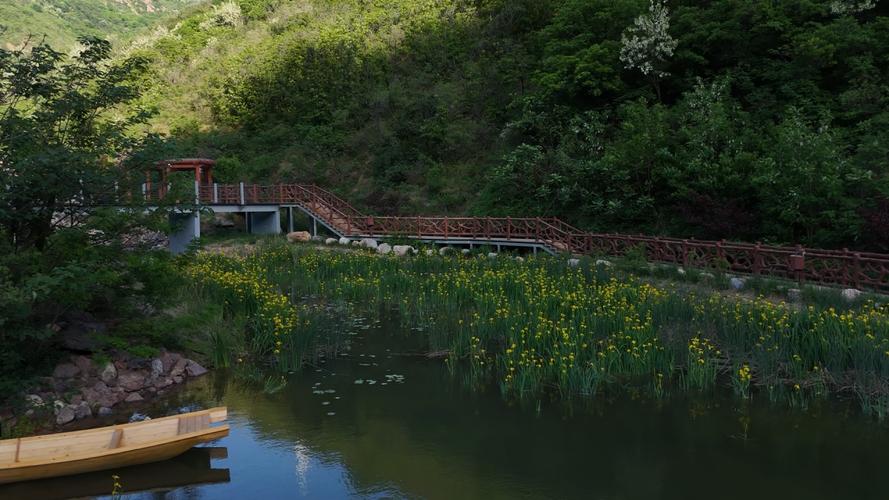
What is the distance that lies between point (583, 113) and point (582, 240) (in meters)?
8.74

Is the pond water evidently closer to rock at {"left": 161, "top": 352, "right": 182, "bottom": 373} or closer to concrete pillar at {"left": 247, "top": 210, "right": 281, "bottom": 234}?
rock at {"left": 161, "top": 352, "right": 182, "bottom": 373}

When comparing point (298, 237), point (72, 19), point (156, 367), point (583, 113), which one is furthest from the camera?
point (72, 19)

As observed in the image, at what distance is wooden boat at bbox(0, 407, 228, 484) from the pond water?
234 millimetres

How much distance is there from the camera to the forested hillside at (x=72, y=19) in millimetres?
73681

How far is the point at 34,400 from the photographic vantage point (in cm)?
1006

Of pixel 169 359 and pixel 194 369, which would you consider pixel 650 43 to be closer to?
pixel 194 369

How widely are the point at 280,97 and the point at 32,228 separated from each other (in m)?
37.3

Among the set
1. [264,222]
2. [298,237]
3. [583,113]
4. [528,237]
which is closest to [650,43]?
[583,113]

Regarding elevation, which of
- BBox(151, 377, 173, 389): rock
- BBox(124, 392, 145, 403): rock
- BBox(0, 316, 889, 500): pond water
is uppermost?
BBox(151, 377, 173, 389): rock

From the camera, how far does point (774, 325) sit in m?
11.8

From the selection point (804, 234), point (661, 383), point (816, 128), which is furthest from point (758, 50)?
point (661, 383)

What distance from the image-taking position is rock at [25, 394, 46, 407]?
9939 mm

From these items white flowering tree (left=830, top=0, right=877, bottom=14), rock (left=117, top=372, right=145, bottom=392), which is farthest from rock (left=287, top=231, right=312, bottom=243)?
white flowering tree (left=830, top=0, right=877, bottom=14)

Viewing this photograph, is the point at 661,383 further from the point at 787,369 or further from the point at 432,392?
the point at 432,392
